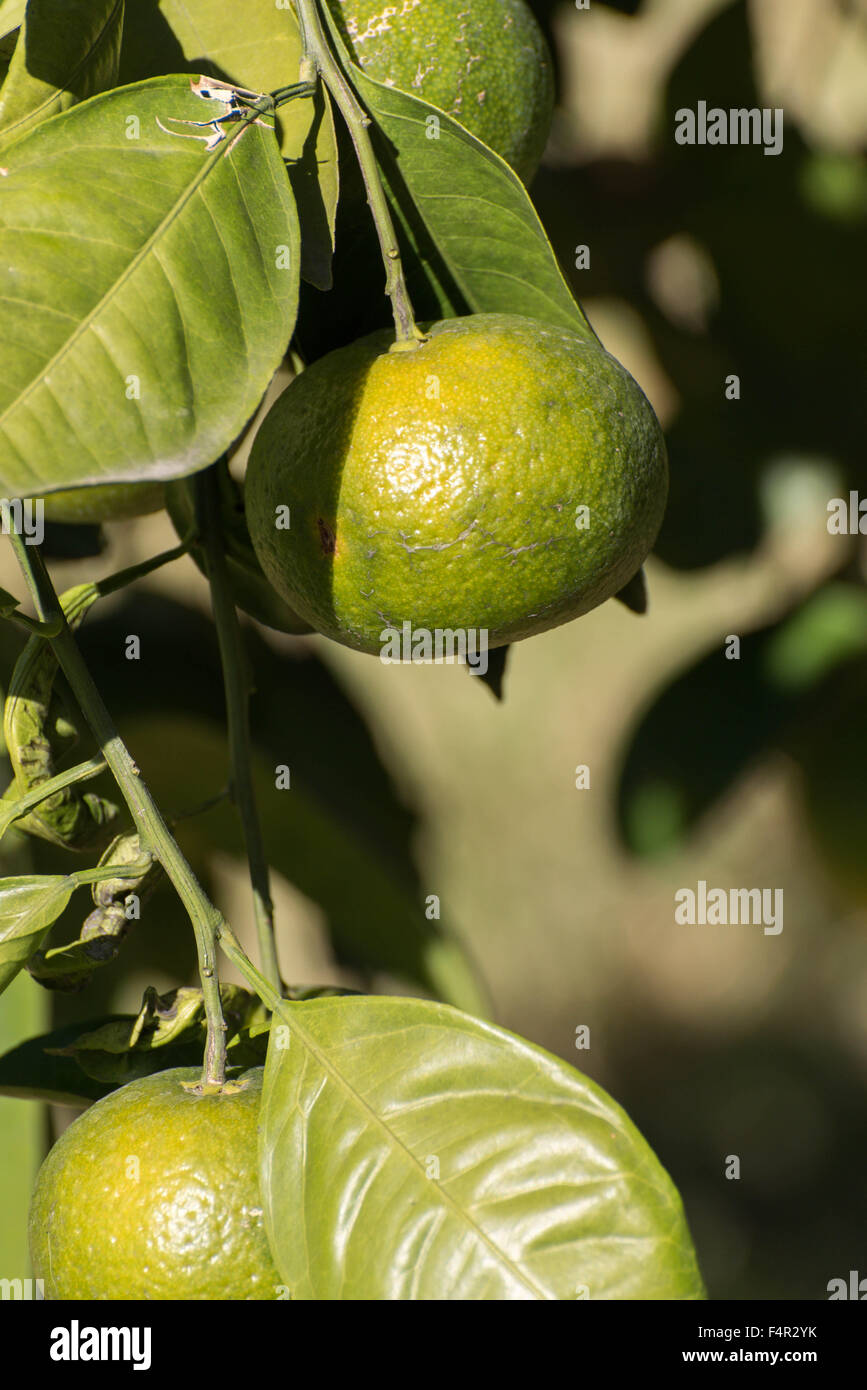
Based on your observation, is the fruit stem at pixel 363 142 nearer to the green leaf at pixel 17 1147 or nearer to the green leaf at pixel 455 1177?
the green leaf at pixel 455 1177

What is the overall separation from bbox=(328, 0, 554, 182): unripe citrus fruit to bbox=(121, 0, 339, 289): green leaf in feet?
0.15

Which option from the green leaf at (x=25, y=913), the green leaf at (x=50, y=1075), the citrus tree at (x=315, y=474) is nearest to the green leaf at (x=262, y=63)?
the citrus tree at (x=315, y=474)

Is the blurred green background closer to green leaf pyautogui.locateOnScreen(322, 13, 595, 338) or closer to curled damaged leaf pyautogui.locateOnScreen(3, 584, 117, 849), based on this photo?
curled damaged leaf pyautogui.locateOnScreen(3, 584, 117, 849)

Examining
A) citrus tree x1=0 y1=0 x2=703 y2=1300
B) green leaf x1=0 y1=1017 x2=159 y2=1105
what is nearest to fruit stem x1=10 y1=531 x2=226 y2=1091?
citrus tree x1=0 y1=0 x2=703 y2=1300

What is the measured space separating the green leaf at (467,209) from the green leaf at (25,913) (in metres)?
0.33

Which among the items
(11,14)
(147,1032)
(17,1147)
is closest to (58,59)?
(11,14)

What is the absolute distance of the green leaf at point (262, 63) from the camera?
0.42 metres

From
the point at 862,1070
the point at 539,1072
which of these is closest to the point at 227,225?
the point at 539,1072

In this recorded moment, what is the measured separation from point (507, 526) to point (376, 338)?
0.11 meters

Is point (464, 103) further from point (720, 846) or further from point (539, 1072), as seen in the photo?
point (720, 846)

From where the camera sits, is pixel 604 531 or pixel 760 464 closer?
pixel 604 531

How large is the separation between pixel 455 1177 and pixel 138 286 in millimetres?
335

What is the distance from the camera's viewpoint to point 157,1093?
43 centimetres

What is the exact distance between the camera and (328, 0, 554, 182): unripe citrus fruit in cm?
47
